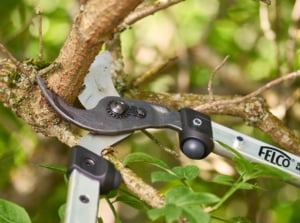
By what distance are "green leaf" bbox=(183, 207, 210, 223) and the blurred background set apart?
823 mm

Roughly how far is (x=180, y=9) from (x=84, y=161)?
1000mm

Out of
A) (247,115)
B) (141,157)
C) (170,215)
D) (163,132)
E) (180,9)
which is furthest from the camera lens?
(180,9)

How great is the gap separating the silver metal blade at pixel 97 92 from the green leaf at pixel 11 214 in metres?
0.09

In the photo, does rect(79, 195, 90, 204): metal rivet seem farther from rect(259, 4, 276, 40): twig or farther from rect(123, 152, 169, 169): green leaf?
rect(259, 4, 276, 40): twig

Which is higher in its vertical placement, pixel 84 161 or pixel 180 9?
pixel 180 9

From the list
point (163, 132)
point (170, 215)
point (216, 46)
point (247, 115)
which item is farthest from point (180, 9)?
point (170, 215)

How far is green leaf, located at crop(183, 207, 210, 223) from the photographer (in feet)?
2.03

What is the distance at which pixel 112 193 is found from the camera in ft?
2.51

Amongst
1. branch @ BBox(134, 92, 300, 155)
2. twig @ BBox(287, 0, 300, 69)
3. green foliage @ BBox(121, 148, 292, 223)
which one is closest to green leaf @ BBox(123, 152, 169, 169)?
green foliage @ BBox(121, 148, 292, 223)

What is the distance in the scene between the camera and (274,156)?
85 centimetres

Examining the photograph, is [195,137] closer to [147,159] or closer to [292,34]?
[147,159]

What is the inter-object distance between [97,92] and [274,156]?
0.21 meters

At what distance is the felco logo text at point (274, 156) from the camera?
2.78 feet

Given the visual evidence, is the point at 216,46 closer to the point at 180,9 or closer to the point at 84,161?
the point at 180,9
